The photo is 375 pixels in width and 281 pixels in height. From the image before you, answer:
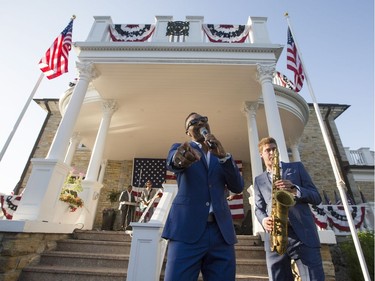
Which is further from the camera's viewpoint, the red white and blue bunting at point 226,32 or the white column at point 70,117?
the red white and blue bunting at point 226,32

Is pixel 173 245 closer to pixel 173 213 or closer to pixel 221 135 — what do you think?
pixel 173 213

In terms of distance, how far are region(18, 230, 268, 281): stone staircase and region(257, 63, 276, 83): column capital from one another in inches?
177

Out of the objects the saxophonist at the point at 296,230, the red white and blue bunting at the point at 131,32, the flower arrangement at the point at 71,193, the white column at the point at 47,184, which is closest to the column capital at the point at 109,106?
the red white and blue bunting at the point at 131,32

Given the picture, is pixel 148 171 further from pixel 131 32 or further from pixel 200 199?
pixel 200 199

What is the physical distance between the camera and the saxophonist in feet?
6.43

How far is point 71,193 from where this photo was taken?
611cm

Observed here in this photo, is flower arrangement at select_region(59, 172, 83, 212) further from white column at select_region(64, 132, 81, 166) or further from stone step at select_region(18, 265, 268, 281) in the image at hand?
white column at select_region(64, 132, 81, 166)

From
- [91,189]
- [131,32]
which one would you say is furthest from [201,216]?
[131,32]

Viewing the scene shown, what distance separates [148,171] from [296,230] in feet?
36.4

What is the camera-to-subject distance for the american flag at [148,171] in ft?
39.9

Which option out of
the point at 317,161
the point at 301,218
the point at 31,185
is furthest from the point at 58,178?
the point at 317,161

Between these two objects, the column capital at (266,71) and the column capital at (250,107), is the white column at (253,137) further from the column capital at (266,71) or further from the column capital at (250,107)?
the column capital at (266,71)

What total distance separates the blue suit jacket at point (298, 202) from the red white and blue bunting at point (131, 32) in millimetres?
6591

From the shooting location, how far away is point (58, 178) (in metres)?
5.15
